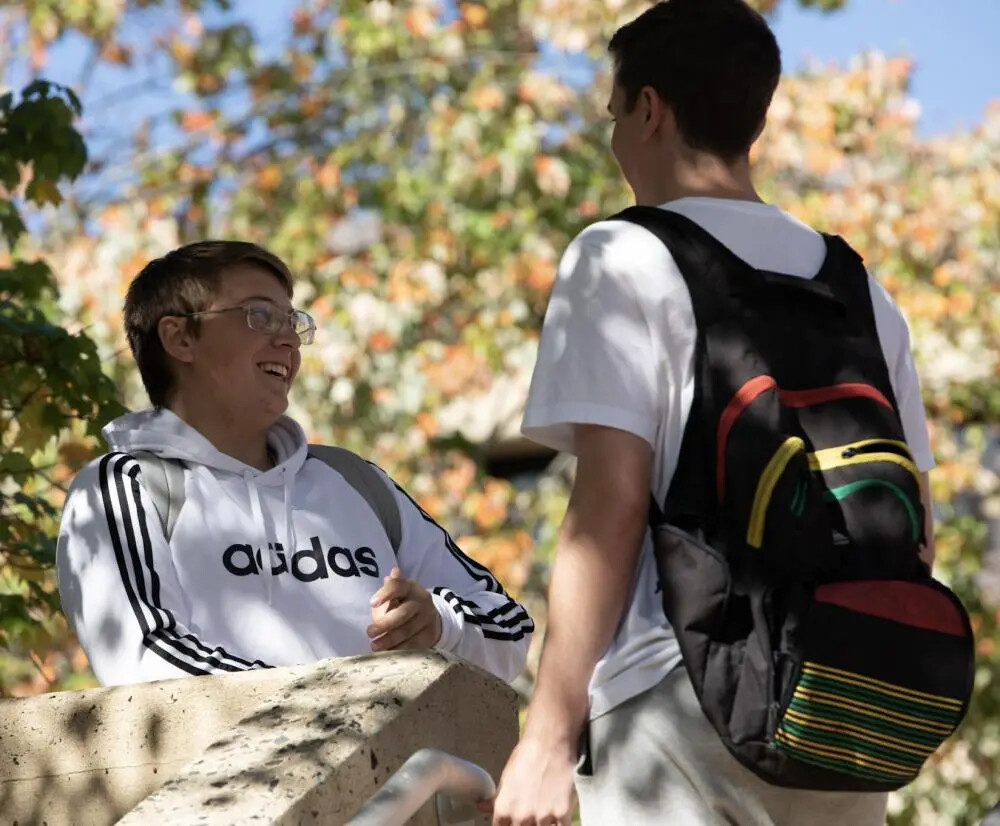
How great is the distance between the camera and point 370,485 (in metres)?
3.91

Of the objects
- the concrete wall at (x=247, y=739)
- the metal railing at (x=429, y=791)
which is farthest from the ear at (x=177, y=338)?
the metal railing at (x=429, y=791)

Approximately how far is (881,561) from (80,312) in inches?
352

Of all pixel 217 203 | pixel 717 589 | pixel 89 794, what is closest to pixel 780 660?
pixel 717 589

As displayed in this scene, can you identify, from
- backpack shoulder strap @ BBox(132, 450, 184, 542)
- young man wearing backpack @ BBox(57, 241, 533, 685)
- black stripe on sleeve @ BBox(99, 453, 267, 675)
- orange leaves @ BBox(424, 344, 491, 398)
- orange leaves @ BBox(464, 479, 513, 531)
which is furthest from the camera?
orange leaves @ BBox(464, 479, 513, 531)

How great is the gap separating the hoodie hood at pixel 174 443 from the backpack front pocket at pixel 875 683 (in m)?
1.72

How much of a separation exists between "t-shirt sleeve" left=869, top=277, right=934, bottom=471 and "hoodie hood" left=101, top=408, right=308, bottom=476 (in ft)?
4.86

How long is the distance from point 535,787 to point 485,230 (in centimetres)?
822

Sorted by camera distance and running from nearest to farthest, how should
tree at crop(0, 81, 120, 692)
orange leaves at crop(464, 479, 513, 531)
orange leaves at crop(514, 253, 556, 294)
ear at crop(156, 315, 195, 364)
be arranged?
ear at crop(156, 315, 195, 364) < tree at crop(0, 81, 120, 692) < orange leaves at crop(514, 253, 556, 294) < orange leaves at crop(464, 479, 513, 531)

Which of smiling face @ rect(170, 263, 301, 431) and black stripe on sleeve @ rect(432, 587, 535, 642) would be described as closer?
black stripe on sleeve @ rect(432, 587, 535, 642)

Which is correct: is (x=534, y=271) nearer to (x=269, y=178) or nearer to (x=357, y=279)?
(x=357, y=279)

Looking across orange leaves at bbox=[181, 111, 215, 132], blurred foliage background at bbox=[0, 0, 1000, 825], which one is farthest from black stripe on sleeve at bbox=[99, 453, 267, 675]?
orange leaves at bbox=[181, 111, 215, 132]

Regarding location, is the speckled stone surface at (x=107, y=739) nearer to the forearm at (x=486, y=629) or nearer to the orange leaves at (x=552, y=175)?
the forearm at (x=486, y=629)

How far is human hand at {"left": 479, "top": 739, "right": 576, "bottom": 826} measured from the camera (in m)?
2.32

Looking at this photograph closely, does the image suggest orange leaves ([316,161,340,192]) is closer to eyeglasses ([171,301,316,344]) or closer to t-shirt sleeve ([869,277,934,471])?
eyeglasses ([171,301,316,344])
